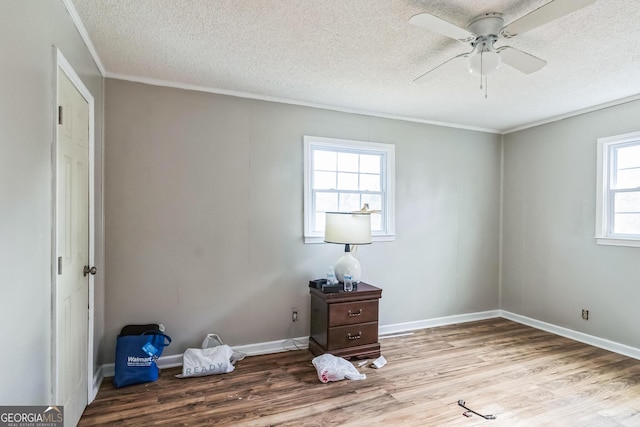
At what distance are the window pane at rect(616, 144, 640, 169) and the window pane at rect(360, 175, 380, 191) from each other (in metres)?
2.47

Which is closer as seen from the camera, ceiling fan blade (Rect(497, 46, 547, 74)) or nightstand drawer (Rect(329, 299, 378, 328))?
ceiling fan blade (Rect(497, 46, 547, 74))

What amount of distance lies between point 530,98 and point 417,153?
4.11 ft

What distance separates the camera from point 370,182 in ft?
12.9

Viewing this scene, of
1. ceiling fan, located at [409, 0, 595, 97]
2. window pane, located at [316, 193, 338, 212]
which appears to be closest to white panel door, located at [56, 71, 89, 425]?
ceiling fan, located at [409, 0, 595, 97]

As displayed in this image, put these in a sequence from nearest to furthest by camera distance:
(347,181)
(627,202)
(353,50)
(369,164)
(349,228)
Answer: (353,50) → (349,228) → (627,202) → (347,181) → (369,164)

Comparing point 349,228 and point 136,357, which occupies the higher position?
point 349,228

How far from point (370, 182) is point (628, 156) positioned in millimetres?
2601

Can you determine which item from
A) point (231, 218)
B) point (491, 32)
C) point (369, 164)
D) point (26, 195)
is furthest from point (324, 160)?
point (26, 195)

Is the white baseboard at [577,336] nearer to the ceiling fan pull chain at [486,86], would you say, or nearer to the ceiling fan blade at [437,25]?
the ceiling fan pull chain at [486,86]

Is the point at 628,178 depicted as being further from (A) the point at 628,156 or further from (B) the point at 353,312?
(B) the point at 353,312

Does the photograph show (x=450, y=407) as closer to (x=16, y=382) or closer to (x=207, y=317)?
(x=207, y=317)

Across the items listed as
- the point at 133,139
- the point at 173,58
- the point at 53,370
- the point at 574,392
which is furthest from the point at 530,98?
the point at 53,370

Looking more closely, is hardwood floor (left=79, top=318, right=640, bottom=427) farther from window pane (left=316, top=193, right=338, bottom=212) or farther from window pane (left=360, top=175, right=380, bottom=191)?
window pane (left=360, top=175, right=380, bottom=191)

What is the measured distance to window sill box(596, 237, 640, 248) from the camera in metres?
3.25
